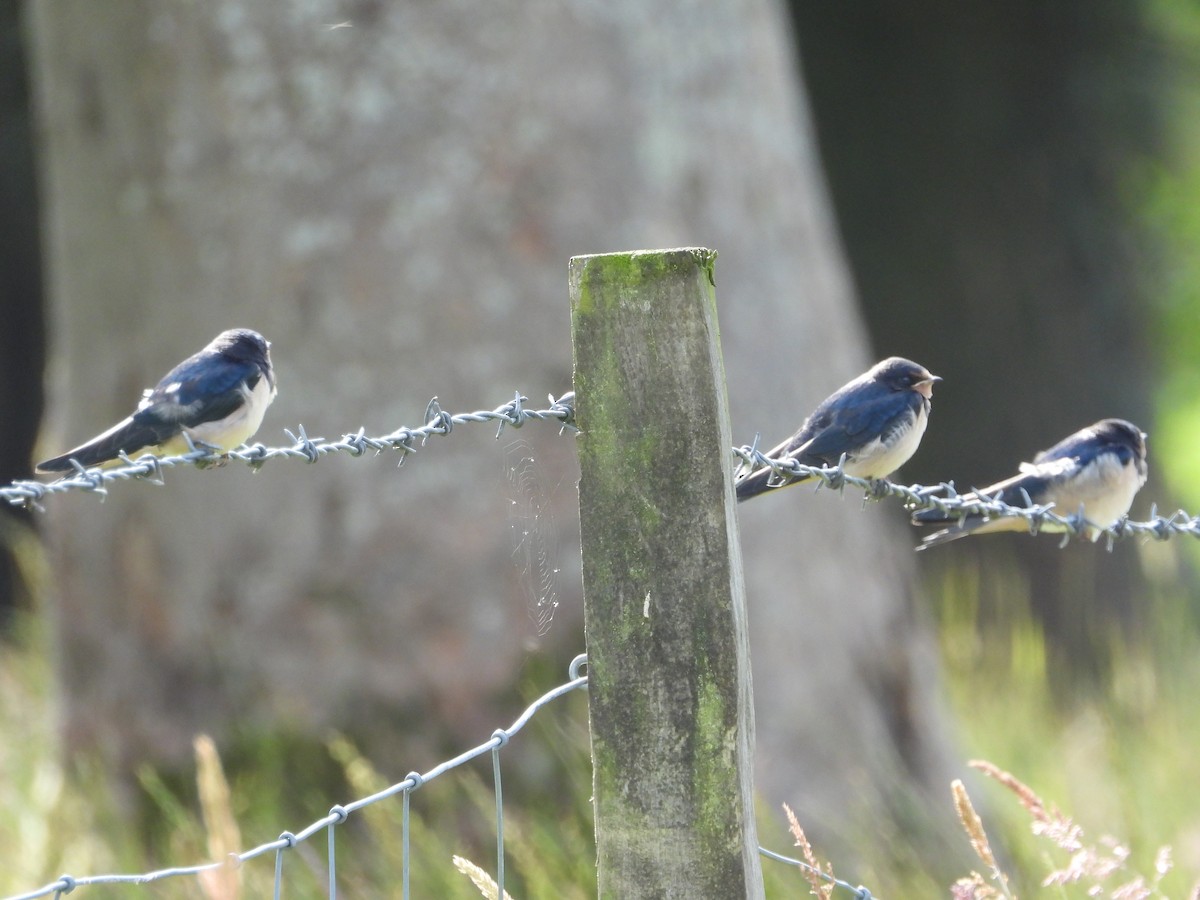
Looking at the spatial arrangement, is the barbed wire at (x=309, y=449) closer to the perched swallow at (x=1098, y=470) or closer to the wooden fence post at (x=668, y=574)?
the wooden fence post at (x=668, y=574)

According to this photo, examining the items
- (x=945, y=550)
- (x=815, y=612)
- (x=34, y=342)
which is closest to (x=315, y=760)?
(x=815, y=612)

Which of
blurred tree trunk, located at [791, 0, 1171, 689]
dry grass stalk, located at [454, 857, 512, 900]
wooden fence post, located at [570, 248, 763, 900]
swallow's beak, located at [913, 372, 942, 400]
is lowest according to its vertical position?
dry grass stalk, located at [454, 857, 512, 900]

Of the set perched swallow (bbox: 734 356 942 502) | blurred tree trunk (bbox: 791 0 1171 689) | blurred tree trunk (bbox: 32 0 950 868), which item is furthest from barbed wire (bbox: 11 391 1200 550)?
blurred tree trunk (bbox: 791 0 1171 689)

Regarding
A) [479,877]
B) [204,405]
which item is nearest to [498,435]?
[479,877]

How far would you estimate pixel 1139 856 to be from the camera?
429cm

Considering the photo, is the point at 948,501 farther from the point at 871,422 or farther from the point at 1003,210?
the point at 1003,210

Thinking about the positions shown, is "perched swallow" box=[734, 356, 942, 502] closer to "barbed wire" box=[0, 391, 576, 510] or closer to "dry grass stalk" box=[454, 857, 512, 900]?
"barbed wire" box=[0, 391, 576, 510]

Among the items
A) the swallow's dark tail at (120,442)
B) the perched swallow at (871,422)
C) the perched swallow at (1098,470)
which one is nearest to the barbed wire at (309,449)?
the swallow's dark tail at (120,442)

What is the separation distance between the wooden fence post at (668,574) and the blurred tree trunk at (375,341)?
3345mm

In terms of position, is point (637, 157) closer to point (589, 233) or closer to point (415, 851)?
point (589, 233)

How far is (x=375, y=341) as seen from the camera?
223 inches

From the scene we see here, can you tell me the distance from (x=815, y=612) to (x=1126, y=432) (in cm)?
234

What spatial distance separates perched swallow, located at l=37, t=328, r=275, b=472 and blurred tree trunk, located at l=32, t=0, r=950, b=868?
2.16 meters

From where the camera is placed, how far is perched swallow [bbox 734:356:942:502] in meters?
3.24
